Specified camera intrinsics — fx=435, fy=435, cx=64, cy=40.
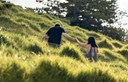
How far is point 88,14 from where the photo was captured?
169 feet

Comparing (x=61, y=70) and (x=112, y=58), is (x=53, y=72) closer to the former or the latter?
(x=61, y=70)

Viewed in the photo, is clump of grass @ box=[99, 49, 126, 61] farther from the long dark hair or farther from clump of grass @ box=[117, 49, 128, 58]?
the long dark hair

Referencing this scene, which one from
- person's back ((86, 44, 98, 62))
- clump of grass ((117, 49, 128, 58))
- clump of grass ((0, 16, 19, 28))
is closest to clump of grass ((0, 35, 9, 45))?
person's back ((86, 44, 98, 62))

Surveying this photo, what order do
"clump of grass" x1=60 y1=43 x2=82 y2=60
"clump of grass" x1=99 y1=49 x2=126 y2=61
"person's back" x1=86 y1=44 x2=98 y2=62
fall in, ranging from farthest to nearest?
"clump of grass" x1=99 y1=49 x2=126 y2=61 < "person's back" x1=86 y1=44 x2=98 y2=62 < "clump of grass" x1=60 y1=43 x2=82 y2=60

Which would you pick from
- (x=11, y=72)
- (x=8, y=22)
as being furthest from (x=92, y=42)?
(x=11, y=72)

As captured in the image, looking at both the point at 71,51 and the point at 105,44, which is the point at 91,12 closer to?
the point at 105,44

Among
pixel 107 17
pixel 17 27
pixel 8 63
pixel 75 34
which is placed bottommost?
pixel 107 17

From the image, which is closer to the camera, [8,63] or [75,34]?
[8,63]

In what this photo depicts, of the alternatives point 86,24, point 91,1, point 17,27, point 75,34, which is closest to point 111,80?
point 17,27

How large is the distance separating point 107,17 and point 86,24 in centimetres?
579

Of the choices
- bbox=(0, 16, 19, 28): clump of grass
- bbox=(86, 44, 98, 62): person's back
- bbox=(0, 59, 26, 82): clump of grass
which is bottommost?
bbox=(0, 16, 19, 28): clump of grass

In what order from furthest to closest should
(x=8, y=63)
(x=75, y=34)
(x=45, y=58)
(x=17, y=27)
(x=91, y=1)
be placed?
1. (x=91, y=1)
2. (x=75, y=34)
3. (x=17, y=27)
4. (x=45, y=58)
5. (x=8, y=63)

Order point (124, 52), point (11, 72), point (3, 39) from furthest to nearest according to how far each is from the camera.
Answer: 1. point (124, 52)
2. point (3, 39)
3. point (11, 72)

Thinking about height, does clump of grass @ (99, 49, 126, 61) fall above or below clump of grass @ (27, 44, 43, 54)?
below
